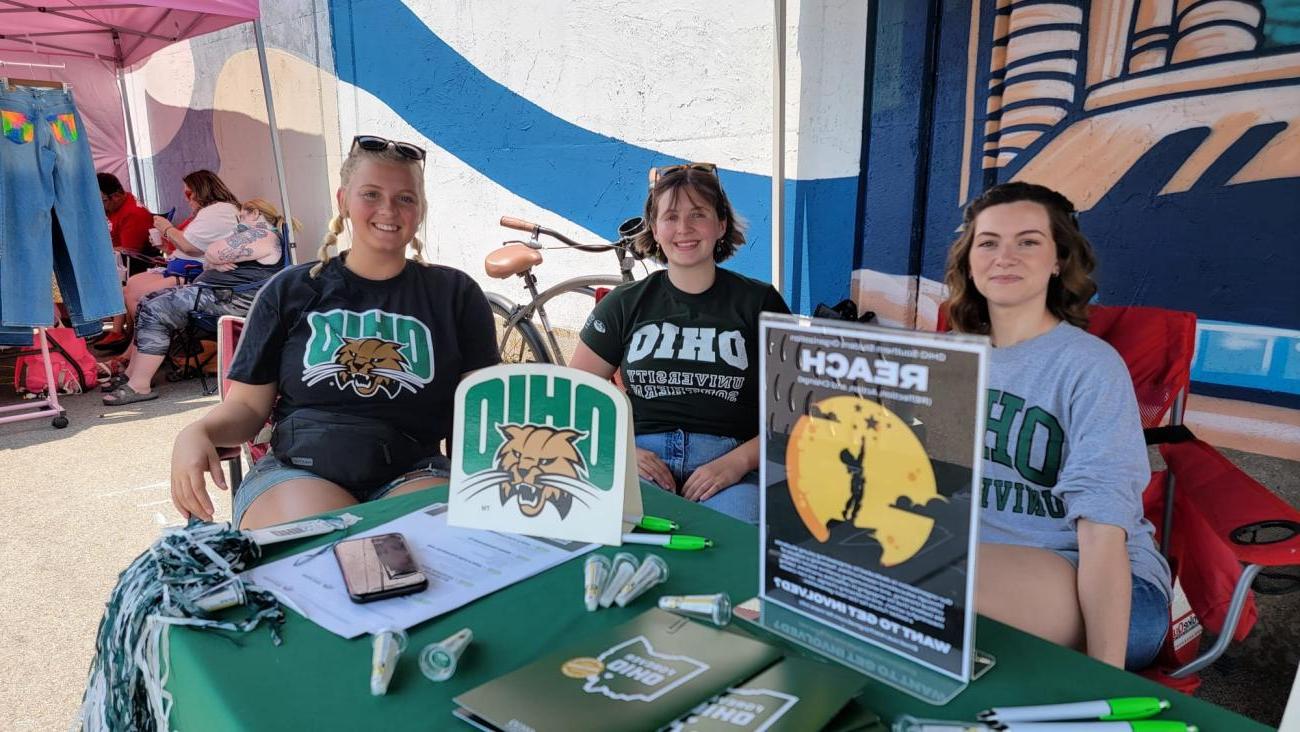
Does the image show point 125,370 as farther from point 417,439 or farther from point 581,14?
point 417,439

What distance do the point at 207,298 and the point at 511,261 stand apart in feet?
8.44

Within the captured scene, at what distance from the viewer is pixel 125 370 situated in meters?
5.32

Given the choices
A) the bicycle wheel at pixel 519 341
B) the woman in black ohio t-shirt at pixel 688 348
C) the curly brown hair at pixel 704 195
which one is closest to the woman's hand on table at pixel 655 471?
the woman in black ohio t-shirt at pixel 688 348

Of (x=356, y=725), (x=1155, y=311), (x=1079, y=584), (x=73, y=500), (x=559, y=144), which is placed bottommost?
(x=73, y=500)

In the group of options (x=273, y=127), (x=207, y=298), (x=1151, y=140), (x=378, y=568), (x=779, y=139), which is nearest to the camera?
(x=378, y=568)

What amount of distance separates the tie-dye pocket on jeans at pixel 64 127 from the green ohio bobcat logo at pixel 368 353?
3.52 m

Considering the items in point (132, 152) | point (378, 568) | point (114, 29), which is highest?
point (114, 29)

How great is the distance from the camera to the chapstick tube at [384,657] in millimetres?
737

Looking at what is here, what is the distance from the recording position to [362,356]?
178cm

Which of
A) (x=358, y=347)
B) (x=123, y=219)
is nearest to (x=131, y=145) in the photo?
(x=123, y=219)

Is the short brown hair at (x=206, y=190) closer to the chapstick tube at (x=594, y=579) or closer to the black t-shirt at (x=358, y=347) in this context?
the black t-shirt at (x=358, y=347)

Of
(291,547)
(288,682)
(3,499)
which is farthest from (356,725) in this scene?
(3,499)

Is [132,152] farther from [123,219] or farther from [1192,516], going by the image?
[1192,516]

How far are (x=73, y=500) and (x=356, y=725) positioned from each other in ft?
10.9
